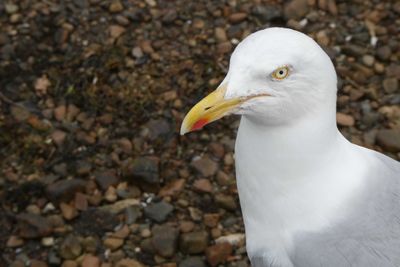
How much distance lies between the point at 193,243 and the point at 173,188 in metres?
0.31

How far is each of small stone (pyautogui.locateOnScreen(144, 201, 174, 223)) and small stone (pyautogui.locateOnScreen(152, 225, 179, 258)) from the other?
→ 0.26ft

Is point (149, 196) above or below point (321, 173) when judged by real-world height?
below

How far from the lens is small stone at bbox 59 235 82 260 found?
305cm

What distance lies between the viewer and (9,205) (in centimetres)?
319

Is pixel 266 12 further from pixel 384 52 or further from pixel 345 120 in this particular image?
pixel 345 120

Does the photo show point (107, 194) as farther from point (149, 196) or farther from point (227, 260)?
point (227, 260)

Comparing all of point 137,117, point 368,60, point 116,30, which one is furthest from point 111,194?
point 368,60

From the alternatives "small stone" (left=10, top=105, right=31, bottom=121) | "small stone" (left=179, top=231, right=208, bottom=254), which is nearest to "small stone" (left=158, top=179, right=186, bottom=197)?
"small stone" (left=179, top=231, right=208, bottom=254)

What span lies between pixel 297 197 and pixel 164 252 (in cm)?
90

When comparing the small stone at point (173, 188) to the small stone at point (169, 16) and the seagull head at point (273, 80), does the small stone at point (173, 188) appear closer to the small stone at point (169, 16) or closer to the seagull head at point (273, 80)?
the small stone at point (169, 16)

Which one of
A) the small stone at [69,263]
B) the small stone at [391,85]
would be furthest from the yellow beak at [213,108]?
the small stone at [391,85]

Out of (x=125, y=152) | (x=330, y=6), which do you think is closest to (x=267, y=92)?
(x=125, y=152)

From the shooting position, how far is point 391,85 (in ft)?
11.9

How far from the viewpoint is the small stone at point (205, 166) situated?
130 inches
